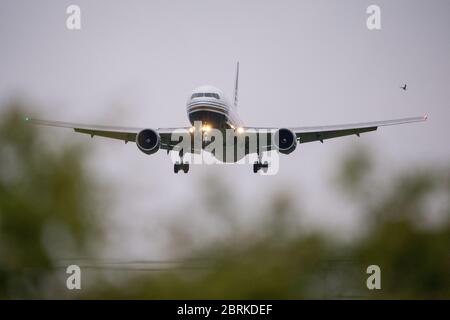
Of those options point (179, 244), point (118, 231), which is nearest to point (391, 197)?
point (179, 244)

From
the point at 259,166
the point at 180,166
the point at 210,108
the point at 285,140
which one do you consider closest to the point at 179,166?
the point at 180,166

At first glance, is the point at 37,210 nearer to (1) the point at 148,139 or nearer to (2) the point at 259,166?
(2) the point at 259,166

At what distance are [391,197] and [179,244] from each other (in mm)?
4615

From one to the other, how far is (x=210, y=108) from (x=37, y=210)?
17435mm

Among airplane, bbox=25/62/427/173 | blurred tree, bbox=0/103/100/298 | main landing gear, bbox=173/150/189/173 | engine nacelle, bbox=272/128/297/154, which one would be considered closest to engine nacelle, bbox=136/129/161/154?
airplane, bbox=25/62/427/173

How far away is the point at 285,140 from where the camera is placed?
3045 cm

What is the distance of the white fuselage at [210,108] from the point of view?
105 feet

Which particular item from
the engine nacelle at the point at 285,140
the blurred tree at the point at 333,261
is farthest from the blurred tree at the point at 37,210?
the engine nacelle at the point at 285,140

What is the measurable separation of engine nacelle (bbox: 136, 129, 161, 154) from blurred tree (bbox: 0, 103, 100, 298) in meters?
13.3

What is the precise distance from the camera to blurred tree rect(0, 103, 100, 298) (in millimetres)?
14266

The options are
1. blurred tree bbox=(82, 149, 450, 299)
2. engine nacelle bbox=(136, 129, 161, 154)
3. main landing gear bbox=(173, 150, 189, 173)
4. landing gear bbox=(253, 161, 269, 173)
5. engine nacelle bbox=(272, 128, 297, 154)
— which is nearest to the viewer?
blurred tree bbox=(82, 149, 450, 299)

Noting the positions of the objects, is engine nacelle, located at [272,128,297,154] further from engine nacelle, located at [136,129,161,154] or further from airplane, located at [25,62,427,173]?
engine nacelle, located at [136,129,161,154]

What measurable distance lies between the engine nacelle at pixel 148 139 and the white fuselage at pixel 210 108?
2496 millimetres

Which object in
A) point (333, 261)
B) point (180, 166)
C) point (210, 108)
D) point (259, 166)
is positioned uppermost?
point (210, 108)
